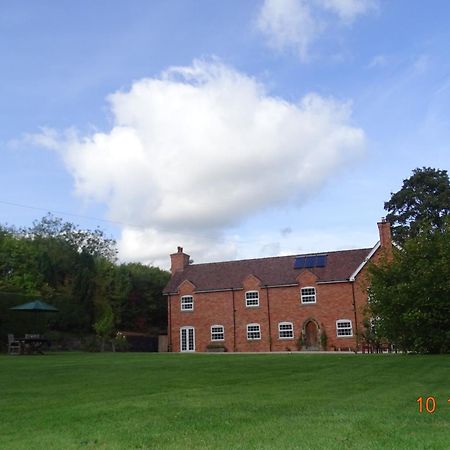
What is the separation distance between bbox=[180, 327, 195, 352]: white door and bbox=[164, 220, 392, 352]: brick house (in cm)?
2

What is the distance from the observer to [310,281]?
1682 inches

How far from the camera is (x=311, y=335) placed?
42.1m

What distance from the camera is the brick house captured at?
41.1 m

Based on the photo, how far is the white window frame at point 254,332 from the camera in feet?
143

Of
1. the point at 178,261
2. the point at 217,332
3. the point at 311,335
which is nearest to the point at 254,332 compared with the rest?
the point at 217,332

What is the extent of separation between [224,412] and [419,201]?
48.7 metres

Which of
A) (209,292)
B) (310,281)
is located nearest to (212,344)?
(209,292)

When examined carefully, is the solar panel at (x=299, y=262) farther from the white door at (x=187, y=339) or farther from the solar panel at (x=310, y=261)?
the white door at (x=187, y=339)

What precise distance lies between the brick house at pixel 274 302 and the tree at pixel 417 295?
1037cm

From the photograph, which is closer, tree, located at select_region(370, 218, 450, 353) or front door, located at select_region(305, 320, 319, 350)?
tree, located at select_region(370, 218, 450, 353)

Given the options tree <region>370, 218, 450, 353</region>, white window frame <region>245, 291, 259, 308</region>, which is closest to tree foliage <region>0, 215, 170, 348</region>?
white window frame <region>245, 291, 259, 308</region>

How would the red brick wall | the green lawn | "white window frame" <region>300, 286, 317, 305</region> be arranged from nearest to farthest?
the green lawn < the red brick wall < "white window frame" <region>300, 286, 317, 305</region>
